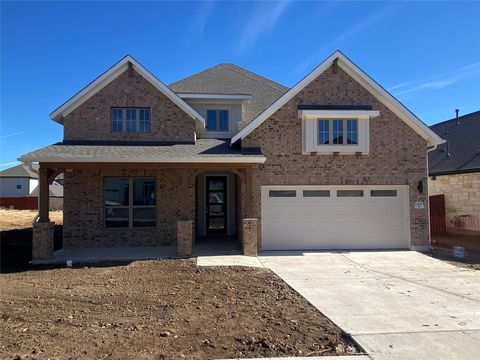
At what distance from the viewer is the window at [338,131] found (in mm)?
14195

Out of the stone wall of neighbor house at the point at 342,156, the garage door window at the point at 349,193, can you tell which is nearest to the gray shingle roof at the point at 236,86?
the stone wall of neighbor house at the point at 342,156

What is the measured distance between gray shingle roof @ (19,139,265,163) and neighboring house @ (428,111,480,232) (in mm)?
10559

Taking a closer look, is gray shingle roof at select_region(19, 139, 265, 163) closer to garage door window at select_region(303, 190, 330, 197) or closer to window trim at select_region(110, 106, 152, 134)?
window trim at select_region(110, 106, 152, 134)

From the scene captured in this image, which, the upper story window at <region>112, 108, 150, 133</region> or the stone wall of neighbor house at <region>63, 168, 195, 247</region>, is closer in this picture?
the stone wall of neighbor house at <region>63, 168, 195, 247</region>

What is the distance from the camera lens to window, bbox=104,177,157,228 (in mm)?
14734

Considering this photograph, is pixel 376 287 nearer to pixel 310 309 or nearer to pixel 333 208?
pixel 310 309

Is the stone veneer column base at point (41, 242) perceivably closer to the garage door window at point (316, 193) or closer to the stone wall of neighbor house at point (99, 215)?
the stone wall of neighbor house at point (99, 215)

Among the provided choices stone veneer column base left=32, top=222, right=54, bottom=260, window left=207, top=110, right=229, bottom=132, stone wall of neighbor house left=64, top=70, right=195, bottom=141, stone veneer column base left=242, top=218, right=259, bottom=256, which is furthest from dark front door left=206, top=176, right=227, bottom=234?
stone veneer column base left=32, top=222, right=54, bottom=260

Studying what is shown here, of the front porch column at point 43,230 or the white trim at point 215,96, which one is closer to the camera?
the front porch column at point 43,230

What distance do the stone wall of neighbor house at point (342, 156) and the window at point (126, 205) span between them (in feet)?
13.5

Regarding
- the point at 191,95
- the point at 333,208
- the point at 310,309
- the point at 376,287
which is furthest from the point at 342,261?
the point at 191,95

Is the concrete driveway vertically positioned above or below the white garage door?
below

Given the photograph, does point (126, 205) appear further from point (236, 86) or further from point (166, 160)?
point (236, 86)

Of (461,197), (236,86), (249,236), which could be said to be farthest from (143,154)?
(461,197)
